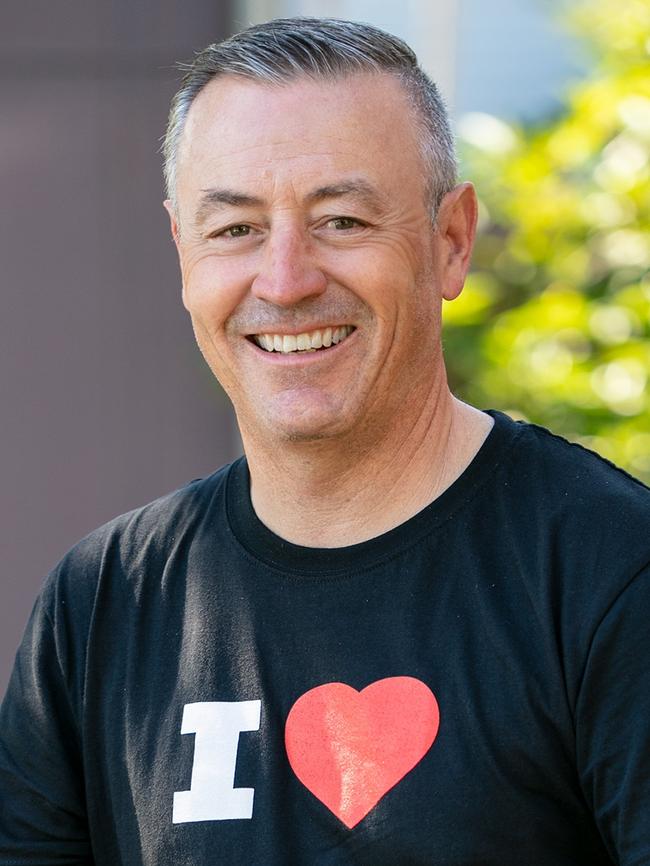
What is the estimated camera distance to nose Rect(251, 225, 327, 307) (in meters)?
2.13

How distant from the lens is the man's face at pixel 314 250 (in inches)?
84.0

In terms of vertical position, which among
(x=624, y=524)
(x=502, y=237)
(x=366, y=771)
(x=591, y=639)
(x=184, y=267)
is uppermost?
(x=502, y=237)

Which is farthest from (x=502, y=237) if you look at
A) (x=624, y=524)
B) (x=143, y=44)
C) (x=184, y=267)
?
(x=624, y=524)

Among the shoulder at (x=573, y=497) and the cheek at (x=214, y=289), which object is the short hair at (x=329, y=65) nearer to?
the cheek at (x=214, y=289)

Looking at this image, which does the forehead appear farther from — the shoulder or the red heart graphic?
the red heart graphic

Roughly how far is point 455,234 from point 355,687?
30.8 inches

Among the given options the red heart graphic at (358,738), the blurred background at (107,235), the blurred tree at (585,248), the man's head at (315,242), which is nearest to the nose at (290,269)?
the man's head at (315,242)

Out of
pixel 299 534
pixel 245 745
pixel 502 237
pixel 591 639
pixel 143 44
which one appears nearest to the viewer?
pixel 591 639

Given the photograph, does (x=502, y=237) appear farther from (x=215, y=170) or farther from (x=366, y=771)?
(x=366, y=771)

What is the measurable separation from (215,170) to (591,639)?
91cm

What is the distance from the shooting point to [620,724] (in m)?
1.89

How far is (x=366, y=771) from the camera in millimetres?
2029

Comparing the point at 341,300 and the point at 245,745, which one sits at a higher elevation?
the point at 341,300

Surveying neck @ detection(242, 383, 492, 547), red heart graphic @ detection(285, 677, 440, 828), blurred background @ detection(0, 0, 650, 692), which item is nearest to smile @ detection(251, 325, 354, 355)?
neck @ detection(242, 383, 492, 547)
